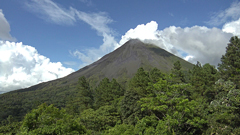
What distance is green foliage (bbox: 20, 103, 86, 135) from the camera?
9328 mm

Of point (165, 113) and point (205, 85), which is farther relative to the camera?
point (205, 85)

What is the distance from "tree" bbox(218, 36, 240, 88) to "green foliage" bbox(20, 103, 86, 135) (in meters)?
21.4

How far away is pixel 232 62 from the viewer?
2111cm

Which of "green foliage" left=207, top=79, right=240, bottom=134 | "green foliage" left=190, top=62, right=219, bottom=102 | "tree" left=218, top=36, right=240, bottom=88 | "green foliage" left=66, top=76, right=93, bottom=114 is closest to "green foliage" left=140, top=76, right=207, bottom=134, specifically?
"green foliage" left=207, top=79, right=240, bottom=134

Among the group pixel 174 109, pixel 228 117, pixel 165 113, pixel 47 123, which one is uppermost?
pixel 174 109

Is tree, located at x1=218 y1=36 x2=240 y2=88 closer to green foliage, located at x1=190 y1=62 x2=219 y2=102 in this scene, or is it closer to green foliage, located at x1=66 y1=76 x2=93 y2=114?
green foliage, located at x1=190 y1=62 x2=219 y2=102

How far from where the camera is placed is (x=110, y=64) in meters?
182

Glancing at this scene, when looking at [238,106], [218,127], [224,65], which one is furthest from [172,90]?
[224,65]

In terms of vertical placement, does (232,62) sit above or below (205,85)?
above

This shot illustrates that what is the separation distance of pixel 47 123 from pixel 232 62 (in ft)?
81.3

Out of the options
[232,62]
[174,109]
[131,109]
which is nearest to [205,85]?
[232,62]

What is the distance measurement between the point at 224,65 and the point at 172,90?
14.1m

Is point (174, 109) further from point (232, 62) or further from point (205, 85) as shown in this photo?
point (205, 85)

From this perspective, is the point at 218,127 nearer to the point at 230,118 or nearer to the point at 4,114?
the point at 230,118
